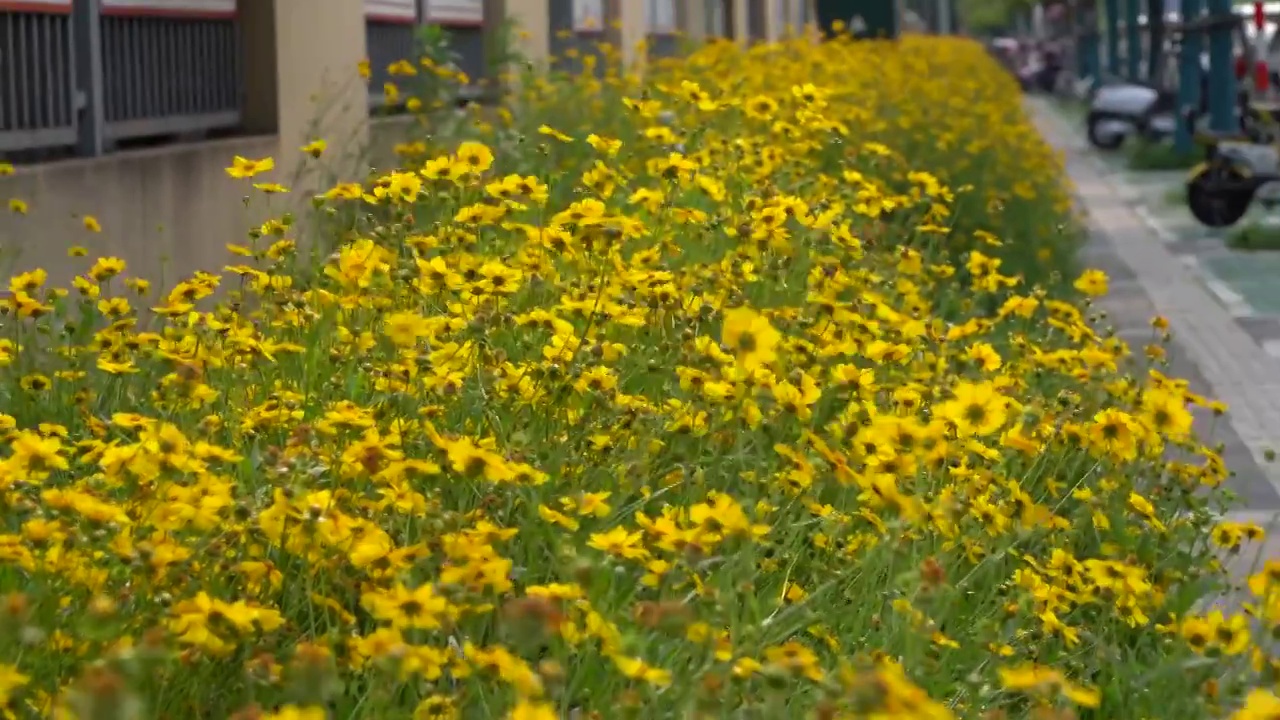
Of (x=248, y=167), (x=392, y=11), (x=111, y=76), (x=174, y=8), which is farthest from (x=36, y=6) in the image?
(x=392, y=11)

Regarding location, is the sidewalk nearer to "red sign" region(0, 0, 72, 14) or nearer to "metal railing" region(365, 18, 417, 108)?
"metal railing" region(365, 18, 417, 108)

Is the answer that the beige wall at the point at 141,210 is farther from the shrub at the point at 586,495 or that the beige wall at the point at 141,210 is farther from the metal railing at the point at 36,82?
the shrub at the point at 586,495

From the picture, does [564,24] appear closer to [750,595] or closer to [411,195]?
[411,195]

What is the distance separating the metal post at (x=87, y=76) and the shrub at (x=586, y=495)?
1.63m

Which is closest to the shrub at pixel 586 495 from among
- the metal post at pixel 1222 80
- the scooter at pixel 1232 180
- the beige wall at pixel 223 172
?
the beige wall at pixel 223 172

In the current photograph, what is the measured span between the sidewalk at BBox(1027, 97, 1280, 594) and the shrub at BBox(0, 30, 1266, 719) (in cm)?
57

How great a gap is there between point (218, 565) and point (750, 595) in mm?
679

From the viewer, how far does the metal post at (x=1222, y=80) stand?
64.1ft

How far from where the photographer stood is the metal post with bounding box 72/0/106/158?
761 centimetres

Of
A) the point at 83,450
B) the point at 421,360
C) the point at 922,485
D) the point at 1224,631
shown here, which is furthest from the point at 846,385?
the point at 83,450

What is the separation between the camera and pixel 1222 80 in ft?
64.8

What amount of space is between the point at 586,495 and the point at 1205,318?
8.74 m

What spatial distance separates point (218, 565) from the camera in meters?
3.08

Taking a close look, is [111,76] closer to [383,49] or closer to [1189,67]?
[383,49]
